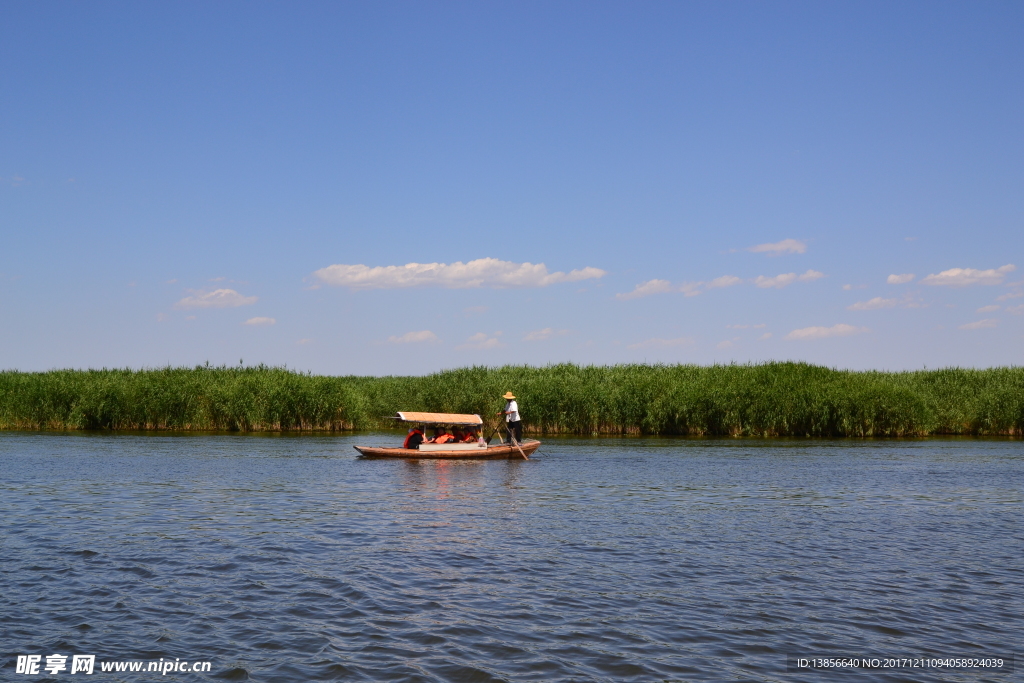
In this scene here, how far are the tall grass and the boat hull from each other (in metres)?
11.7

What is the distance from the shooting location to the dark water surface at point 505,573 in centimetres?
934

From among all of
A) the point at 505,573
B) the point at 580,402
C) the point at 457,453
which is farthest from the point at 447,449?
the point at 505,573

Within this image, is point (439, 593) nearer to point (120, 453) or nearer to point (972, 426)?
point (120, 453)

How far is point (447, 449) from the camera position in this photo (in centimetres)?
3167

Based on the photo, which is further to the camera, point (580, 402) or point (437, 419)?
point (580, 402)

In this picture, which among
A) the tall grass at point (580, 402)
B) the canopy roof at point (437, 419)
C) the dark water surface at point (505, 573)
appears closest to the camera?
the dark water surface at point (505, 573)

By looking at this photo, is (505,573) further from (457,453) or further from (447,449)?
(457,453)

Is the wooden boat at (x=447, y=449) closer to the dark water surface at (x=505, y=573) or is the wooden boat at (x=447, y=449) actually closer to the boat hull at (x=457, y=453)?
the boat hull at (x=457, y=453)

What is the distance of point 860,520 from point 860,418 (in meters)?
29.4

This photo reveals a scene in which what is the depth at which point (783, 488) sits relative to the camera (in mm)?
24000

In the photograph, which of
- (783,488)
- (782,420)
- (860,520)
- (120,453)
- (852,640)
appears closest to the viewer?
(852,640)

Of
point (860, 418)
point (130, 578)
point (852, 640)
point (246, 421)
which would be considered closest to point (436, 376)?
point (246, 421)

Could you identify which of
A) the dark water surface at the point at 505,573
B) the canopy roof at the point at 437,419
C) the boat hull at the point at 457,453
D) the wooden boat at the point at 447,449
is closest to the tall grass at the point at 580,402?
the boat hull at the point at 457,453

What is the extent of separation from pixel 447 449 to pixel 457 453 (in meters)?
0.43
